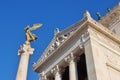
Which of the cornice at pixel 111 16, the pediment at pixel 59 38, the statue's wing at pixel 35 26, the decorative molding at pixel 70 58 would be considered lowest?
the decorative molding at pixel 70 58

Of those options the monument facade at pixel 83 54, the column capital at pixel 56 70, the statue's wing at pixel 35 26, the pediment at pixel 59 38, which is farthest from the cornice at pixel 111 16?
the statue's wing at pixel 35 26

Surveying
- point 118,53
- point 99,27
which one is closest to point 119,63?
point 118,53

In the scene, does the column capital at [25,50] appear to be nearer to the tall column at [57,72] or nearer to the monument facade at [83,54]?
the monument facade at [83,54]

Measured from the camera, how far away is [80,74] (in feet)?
91.1

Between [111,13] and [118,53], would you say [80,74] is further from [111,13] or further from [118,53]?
[111,13]

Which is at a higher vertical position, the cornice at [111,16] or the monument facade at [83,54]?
the cornice at [111,16]

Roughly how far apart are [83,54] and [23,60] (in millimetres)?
7969

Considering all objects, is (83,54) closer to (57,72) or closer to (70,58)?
(70,58)

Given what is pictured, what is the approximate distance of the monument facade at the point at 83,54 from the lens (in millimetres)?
21828

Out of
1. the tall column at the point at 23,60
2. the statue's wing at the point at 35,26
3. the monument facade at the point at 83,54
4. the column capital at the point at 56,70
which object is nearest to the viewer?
the tall column at the point at 23,60

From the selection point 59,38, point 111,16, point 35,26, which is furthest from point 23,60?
point 111,16

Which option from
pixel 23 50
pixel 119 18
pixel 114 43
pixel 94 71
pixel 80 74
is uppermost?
pixel 119 18

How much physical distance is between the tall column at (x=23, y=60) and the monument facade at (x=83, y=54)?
17.5 feet

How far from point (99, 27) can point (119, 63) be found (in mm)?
4066
